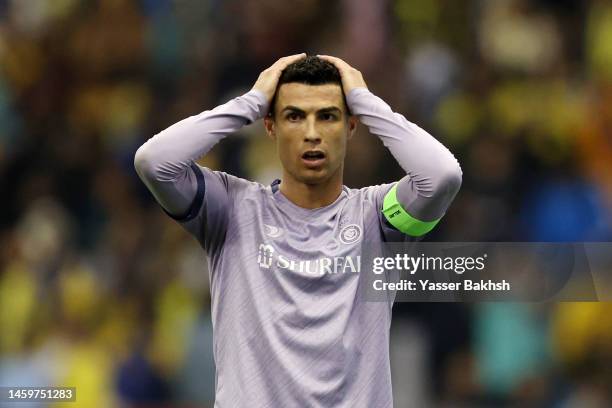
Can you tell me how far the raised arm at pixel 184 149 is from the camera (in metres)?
3.53

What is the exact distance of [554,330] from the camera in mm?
6285

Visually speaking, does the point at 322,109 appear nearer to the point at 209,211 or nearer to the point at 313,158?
the point at 313,158

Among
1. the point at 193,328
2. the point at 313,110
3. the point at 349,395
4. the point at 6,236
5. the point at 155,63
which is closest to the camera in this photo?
the point at 349,395

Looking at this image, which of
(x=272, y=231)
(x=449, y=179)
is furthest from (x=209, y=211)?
(x=449, y=179)

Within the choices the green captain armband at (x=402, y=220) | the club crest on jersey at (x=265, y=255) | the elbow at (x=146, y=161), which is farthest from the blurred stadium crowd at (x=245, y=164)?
the elbow at (x=146, y=161)

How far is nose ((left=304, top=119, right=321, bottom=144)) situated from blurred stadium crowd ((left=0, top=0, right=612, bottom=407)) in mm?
2572

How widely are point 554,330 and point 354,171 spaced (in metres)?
1.36

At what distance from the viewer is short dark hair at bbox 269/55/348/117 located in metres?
3.72

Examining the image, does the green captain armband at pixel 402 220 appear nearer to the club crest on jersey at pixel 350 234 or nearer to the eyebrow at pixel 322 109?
the club crest on jersey at pixel 350 234

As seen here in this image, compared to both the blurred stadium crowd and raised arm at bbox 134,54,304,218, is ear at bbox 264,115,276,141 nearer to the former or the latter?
raised arm at bbox 134,54,304,218

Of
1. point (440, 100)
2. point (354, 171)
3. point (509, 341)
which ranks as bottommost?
point (509, 341)

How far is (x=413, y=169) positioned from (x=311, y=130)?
335 mm

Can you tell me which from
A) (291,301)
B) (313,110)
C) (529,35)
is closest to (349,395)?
(291,301)

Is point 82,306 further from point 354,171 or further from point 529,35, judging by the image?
point 529,35
